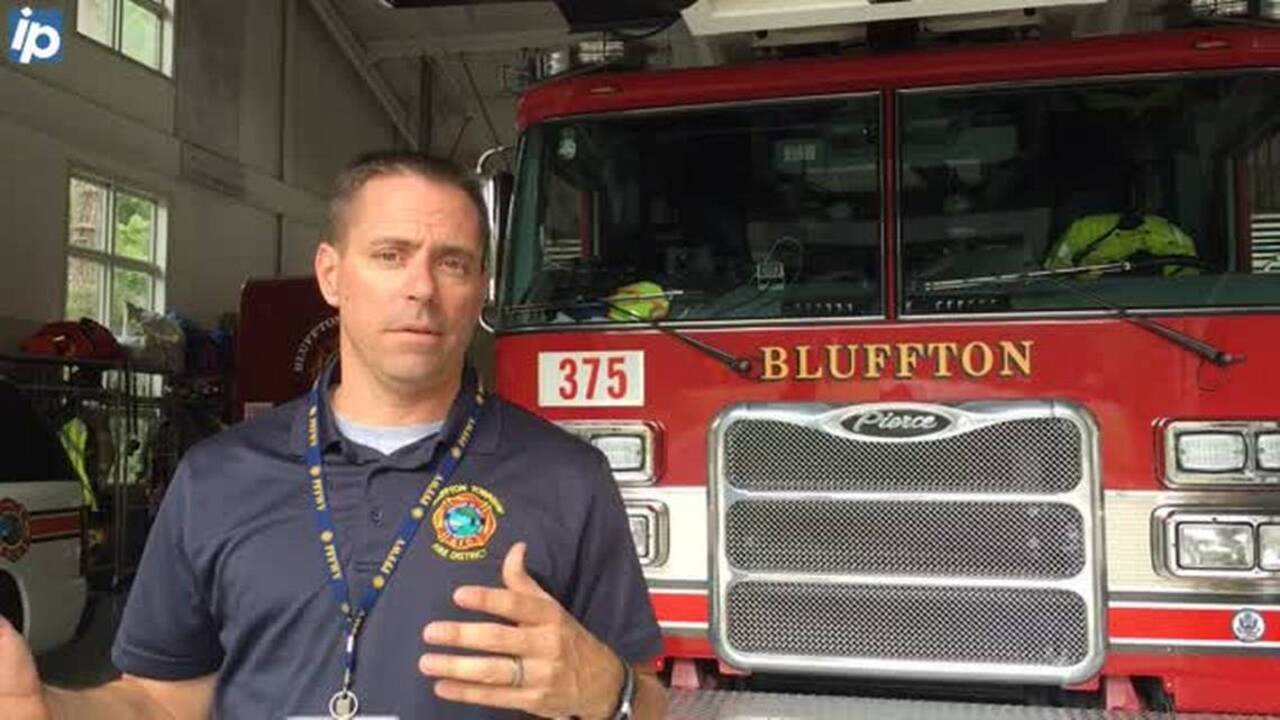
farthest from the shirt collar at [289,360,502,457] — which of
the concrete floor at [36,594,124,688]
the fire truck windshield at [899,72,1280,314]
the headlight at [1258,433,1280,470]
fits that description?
the concrete floor at [36,594,124,688]

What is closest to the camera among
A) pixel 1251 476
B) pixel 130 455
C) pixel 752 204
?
pixel 1251 476

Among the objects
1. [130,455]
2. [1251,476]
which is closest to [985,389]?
[1251,476]

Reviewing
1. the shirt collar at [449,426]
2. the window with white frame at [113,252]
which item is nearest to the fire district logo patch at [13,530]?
the shirt collar at [449,426]

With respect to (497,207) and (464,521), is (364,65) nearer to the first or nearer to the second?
(497,207)

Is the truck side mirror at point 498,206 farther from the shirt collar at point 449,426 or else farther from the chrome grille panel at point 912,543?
the shirt collar at point 449,426

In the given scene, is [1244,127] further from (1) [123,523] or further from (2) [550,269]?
(1) [123,523]

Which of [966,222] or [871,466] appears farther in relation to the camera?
[966,222]

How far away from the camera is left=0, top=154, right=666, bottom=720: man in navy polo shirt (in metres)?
1.62

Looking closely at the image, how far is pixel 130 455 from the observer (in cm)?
1105

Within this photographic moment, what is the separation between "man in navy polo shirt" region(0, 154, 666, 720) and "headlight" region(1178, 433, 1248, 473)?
7.02 ft

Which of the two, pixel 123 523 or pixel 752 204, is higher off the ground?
pixel 752 204

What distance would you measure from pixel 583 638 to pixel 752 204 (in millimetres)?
2701

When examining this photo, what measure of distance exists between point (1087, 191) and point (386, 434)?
269cm

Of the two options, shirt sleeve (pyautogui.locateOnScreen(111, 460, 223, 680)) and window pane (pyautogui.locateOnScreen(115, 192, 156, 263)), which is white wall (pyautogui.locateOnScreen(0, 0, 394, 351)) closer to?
window pane (pyautogui.locateOnScreen(115, 192, 156, 263))
